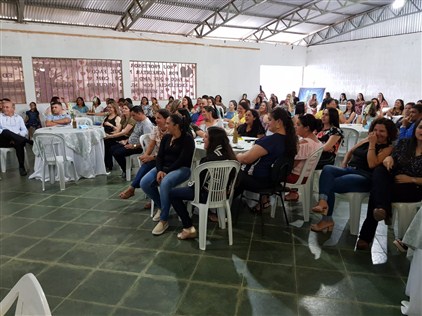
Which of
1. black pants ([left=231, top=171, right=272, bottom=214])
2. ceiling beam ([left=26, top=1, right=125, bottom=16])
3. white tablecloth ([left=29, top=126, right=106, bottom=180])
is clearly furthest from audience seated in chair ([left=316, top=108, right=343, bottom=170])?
ceiling beam ([left=26, top=1, right=125, bottom=16])

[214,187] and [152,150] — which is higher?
[152,150]

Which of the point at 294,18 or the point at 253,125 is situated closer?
the point at 253,125

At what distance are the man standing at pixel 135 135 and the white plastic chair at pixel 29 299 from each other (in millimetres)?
3528

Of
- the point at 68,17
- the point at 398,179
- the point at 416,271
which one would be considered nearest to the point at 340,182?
the point at 398,179

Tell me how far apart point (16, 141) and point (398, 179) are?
17.2 feet

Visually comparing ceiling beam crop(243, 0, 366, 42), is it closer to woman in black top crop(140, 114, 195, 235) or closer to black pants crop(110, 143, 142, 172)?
black pants crop(110, 143, 142, 172)

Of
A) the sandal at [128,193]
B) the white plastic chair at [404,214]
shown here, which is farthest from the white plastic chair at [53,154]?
the white plastic chair at [404,214]

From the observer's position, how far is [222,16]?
9.14 metres

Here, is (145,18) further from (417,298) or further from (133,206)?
(417,298)

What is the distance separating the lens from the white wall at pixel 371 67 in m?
9.35

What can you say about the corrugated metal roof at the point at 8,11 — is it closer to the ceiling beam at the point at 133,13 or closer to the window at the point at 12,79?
the window at the point at 12,79

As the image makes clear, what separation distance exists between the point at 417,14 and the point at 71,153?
991cm

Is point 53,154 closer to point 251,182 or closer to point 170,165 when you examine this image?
point 170,165

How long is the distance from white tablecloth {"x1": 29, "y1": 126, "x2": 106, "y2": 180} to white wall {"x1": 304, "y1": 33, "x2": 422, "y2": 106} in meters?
9.00
